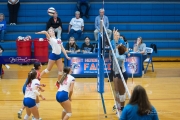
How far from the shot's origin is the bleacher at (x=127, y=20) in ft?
Result: 69.7

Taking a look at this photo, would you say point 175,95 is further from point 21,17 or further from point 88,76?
point 21,17

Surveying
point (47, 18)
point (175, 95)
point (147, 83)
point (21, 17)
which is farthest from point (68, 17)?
point (175, 95)

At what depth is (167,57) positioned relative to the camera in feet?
68.5

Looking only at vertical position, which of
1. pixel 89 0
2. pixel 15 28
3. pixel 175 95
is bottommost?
pixel 175 95

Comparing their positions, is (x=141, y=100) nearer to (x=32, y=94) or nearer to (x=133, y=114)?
(x=133, y=114)

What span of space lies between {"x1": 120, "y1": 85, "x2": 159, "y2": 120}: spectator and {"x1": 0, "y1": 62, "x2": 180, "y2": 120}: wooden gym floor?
5.35 meters

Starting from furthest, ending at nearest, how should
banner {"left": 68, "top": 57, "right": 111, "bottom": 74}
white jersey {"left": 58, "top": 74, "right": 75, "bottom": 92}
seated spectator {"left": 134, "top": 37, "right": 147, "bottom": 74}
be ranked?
seated spectator {"left": 134, "top": 37, "right": 147, "bottom": 74}
banner {"left": 68, "top": 57, "right": 111, "bottom": 74}
white jersey {"left": 58, "top": 74, "right": 75, "bottom": 92}

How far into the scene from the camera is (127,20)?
22359 millimetres

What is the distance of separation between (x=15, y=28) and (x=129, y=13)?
6.07 m

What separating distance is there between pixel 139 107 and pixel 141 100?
10cm

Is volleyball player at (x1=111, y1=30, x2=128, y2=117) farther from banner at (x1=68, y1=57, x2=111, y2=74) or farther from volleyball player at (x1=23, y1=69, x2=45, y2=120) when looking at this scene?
banner at (x1=68, y1=57, x2=111, y2=74)

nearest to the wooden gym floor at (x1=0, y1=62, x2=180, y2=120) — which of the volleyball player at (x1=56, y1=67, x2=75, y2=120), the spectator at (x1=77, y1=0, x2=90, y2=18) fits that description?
the volleyball player at (x1=56, y1=67, x2=75, y2=120)

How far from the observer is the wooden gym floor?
456 inches

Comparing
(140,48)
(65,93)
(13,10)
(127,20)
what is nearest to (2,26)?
(13,10)
